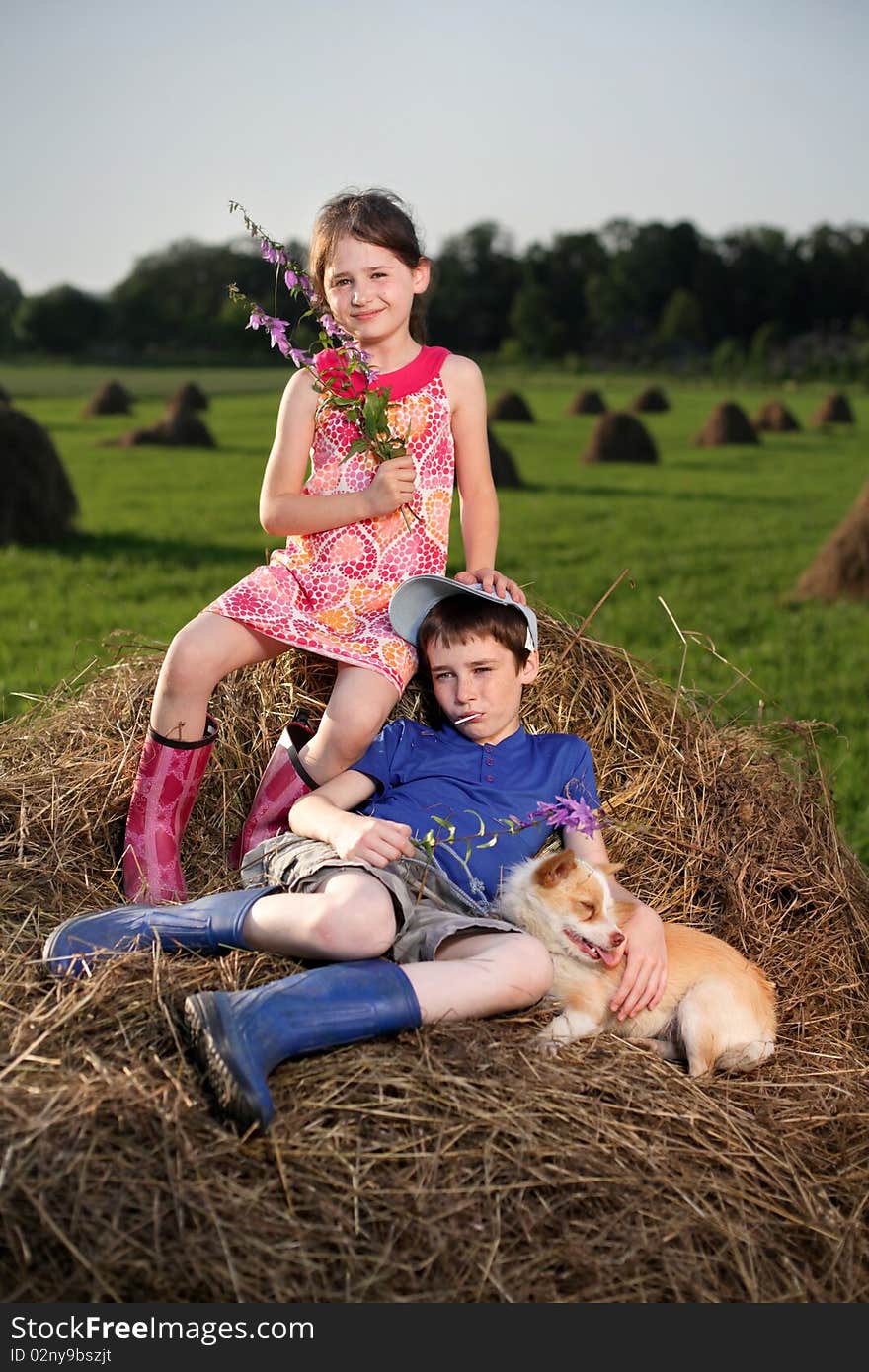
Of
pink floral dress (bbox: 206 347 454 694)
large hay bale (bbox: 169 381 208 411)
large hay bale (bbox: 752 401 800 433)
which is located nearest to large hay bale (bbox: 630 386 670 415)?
large hay bale (bbox: 752 401 800 433)

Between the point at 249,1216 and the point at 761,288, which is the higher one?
the point at 761,288

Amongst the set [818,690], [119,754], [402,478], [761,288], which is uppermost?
[761,288]

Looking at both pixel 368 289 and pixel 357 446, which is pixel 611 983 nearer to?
pixel 357 446

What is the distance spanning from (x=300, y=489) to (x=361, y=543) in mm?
253

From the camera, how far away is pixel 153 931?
2.95 m

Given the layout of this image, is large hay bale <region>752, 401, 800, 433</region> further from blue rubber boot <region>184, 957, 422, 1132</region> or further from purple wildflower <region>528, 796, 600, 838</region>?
blue rubber boot <region>184, 957, 422, 1132</region>

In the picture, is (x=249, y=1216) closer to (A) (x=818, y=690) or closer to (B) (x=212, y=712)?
(B) (x=212, y=712)

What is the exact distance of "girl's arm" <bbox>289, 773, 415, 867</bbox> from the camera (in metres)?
2.95

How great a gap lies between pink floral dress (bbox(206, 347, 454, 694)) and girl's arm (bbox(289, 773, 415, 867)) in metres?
0.40

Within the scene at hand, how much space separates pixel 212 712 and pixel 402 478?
1035 mm

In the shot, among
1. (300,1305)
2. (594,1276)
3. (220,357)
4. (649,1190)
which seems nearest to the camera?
(300,1305)

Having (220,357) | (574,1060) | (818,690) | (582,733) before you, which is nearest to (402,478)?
(582,733)

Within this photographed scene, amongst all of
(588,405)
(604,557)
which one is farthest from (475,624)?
(588,405)

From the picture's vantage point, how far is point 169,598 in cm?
999
